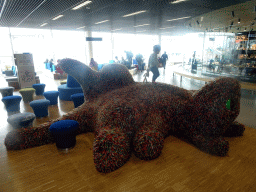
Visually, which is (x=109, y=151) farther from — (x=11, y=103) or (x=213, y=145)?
(x=11, y=103)

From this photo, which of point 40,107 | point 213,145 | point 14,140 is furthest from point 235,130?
point 40,107

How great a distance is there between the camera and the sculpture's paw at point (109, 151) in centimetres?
192

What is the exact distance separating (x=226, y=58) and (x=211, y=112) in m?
4.99

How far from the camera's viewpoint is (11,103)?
3932 mm

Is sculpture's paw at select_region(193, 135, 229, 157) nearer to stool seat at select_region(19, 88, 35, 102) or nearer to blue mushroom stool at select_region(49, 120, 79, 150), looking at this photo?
blue mushroom stool at select_region(49, 120, 79, 150)

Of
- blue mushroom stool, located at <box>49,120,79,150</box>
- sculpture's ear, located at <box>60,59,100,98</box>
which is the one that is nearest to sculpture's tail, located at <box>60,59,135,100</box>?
sculpture's ear, located at <box>60,59,100,98</box>

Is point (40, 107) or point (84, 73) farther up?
point (84, 73)

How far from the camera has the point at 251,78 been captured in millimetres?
5496

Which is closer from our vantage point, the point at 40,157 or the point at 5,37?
the point at 40,157

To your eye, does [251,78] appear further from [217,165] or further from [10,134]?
[10,134]

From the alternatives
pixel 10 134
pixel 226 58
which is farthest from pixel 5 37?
pixel 226 58

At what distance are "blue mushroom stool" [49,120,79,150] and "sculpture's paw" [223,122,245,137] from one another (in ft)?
7.84

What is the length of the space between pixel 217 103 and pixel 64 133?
2086 mm

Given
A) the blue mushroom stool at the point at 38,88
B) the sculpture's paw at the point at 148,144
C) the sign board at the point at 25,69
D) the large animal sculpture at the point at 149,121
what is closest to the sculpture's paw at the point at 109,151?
the large animal sculpture at the point at 149,121
